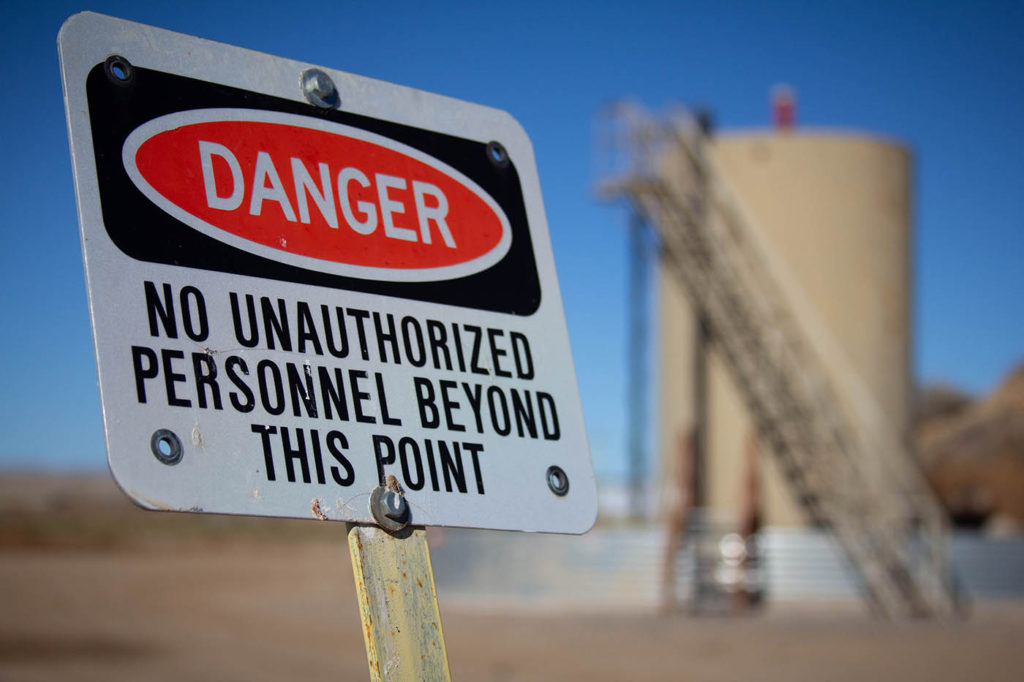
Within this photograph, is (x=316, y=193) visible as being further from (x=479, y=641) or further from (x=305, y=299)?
(x=479, y=641)

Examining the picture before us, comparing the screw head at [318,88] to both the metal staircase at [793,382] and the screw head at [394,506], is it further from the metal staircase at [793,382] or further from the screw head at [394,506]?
the metal staircase at [793,382]

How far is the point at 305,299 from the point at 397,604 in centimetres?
50

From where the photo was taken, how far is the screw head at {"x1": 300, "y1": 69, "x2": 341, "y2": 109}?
6.21 ft

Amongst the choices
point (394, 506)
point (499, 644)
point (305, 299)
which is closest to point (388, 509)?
point (394, 506)

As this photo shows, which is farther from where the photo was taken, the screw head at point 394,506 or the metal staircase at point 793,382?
the metal staircase at point 793,382

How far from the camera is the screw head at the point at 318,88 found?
1893 millimetres

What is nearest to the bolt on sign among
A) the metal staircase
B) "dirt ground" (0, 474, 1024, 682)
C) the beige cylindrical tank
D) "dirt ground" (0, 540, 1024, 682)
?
"dirt ground" (0, 474, 1024, 682)

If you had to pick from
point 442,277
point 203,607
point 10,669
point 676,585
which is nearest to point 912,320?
point 676,585

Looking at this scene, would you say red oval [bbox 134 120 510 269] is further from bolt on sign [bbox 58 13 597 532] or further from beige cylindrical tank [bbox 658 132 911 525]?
beige cylindrical tank [bbox 658 132 911 525]

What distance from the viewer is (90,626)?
14.9 m

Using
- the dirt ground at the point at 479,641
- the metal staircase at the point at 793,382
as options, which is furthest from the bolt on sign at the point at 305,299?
the metal staircase at the point at 793,382

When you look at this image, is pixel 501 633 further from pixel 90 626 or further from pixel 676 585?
pixel 90 626

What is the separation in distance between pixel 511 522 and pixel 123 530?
54.6 m

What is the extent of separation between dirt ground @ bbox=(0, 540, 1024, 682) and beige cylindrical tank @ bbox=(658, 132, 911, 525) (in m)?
3.54
